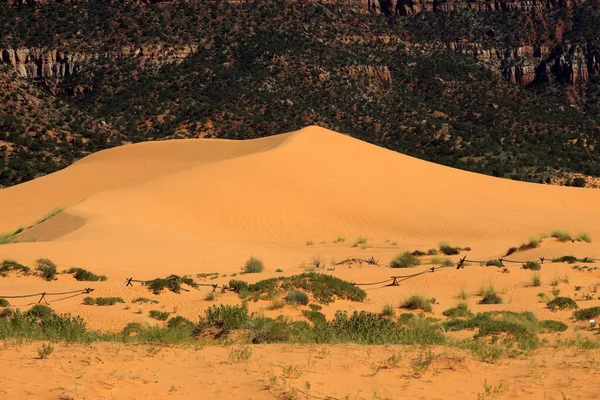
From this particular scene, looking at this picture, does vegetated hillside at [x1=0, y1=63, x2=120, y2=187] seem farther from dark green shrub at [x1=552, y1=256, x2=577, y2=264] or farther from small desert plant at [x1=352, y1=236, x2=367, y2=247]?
dark green shrub at [x1=552, y1=256, x2=577, y2=264]

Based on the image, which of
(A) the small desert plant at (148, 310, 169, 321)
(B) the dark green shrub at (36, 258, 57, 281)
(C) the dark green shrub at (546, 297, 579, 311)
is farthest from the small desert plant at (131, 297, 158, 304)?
(C) the dark green shrub at (546, 297, 579, 311)

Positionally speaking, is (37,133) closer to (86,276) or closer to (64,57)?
(64,57)

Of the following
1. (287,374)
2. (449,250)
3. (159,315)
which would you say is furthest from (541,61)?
(287,374)

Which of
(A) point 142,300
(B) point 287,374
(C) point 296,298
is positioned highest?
(B) point 287,374

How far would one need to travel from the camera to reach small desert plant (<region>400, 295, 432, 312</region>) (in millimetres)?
15031

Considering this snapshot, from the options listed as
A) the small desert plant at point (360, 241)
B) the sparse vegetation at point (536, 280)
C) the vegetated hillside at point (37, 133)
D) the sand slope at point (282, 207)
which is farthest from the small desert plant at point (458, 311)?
the vegetated hillside at point (37, 133)

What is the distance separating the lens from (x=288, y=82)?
82.6m

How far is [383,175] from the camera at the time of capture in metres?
39.0

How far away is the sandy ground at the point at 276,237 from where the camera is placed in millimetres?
8203

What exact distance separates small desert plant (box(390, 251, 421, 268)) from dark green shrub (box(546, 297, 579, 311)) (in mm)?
7341

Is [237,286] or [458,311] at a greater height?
[237,286]

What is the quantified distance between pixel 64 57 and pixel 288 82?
27594 mm

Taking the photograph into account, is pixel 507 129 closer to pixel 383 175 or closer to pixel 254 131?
→ pixel 254 131

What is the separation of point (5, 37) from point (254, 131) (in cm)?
3524
